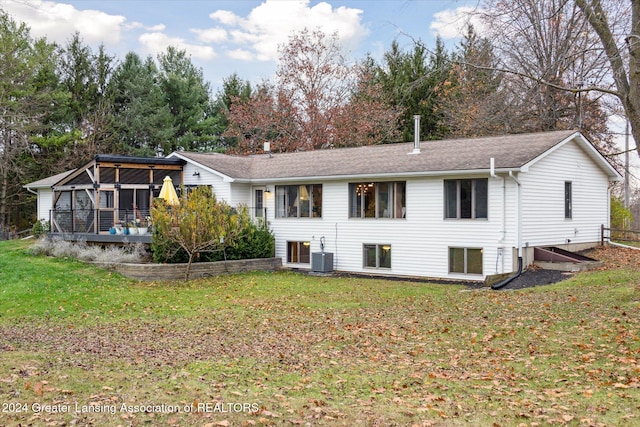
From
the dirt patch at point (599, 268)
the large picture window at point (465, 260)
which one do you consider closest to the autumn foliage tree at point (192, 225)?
the large picture window at point (465, 260)

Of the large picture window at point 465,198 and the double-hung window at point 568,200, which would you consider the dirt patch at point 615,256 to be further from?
the large picture window at point 465,198

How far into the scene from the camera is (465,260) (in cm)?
1811

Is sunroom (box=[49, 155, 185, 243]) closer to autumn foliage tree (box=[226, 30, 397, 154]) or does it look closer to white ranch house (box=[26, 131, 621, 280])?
white ranch house (box=[26, 131, 621, 280])

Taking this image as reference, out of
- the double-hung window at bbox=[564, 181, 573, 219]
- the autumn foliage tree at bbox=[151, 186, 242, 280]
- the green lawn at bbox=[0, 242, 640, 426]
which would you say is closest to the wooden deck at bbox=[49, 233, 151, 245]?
the autumn foliage tree at bbox=[151, 186, 242, 280]

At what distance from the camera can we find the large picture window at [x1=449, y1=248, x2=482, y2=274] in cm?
1789

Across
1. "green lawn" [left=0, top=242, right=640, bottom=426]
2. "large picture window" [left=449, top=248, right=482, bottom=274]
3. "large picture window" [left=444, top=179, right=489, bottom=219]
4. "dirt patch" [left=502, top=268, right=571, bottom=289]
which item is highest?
"large picture window" [left=444, top=179, right=489, bottom=219]

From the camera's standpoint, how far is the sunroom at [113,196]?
69.9 feet

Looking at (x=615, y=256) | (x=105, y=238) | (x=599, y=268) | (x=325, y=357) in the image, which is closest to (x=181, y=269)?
(x=105, y=238)

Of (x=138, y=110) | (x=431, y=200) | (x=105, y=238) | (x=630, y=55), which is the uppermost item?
(x=138, y=110)

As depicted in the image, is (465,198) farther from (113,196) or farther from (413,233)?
(113,196)

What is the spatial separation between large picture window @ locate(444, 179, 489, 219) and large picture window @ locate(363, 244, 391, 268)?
2717mm

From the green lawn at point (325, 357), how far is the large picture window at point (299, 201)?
7.11 metres

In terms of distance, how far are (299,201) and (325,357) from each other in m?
14.3

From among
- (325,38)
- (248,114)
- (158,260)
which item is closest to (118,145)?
(248,114)
